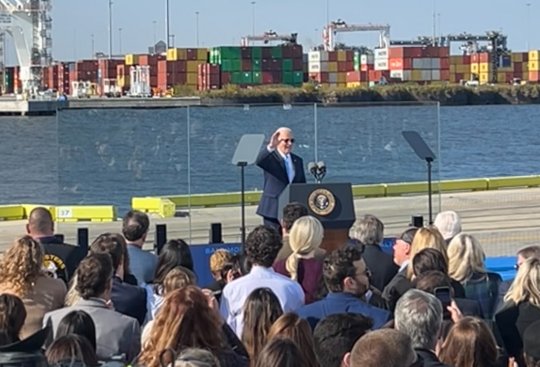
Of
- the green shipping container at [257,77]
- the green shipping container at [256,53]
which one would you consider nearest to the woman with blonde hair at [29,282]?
the green shipping container at [257,77]

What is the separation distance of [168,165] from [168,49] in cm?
13581

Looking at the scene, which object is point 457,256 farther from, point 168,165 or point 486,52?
point 486,52

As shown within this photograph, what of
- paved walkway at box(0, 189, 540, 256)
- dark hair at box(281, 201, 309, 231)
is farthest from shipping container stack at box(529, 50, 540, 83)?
dark hair at box(281, 201, 309, 231)

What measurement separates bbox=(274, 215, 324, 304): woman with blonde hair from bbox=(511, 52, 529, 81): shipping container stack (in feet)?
480

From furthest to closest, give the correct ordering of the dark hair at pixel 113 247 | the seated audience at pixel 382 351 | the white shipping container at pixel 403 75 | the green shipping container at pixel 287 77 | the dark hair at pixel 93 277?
the white shipping container at pixel 403 75
the green shipping container at pixel 287 77
the dark hair at pixel 113 247
the dark hair at pixel 93 277
the seated audience at pixel 382 351

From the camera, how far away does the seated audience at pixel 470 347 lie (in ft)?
14.6

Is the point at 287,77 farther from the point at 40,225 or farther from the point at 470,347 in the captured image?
the point at 470,347

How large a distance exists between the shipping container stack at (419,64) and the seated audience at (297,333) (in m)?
139

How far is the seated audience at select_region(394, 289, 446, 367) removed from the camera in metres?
4.50

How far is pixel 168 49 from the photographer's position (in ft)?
479

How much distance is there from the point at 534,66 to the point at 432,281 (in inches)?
5875

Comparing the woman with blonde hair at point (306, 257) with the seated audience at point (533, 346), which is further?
the woman with blonde hair at point (306, 257)

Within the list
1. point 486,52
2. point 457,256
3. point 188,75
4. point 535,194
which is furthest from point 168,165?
point 486,52

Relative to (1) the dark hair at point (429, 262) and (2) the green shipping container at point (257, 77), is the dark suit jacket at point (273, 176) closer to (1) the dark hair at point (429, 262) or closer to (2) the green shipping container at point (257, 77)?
(1) the dark hair at point (429, 262)
